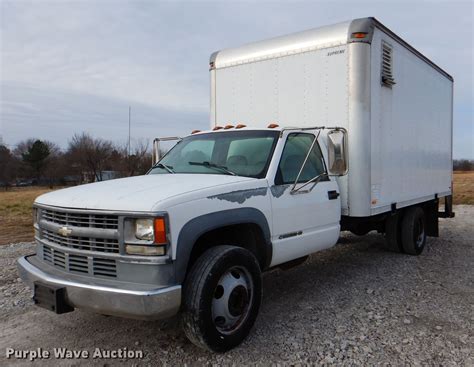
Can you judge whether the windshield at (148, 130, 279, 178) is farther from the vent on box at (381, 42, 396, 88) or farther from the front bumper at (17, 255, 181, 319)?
the vent on box at (381, 42, 396, 88)

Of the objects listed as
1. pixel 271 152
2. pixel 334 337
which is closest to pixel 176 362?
pixel 334 337

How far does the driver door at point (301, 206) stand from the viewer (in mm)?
4340

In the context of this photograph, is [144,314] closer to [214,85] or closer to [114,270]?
[114,270]

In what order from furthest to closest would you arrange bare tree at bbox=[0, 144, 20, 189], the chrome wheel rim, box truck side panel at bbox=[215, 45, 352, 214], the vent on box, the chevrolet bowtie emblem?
bare tree at bbox=[0, 144, 20, 189]
the vent on box
box truck side panel at bbox=[215, 45, 352, 214]
the chrome wheel rim
the chevrolet bowtie emblem

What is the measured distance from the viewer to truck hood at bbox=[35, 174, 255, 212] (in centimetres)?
327

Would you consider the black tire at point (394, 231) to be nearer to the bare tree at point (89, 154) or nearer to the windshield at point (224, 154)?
the windshield at point (224, 154)

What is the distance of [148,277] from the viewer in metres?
3.17

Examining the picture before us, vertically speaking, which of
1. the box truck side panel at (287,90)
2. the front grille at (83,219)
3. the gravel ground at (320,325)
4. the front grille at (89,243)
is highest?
the box truck side panel at (287,90)

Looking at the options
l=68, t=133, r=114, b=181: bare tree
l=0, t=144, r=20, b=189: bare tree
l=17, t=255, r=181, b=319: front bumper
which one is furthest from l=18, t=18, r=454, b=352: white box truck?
l=0, t=144, r=20, b=189: bare tree

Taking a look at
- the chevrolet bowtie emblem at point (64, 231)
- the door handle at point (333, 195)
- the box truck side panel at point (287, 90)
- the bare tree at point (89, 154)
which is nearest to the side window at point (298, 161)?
the door handle at point (333, 195)

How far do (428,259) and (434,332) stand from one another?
11.1 ft

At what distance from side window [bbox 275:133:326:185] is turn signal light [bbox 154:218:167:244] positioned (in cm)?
156

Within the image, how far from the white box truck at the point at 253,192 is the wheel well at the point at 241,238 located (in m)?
0.01

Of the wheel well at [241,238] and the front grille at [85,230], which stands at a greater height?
the front grille at [85,230]
